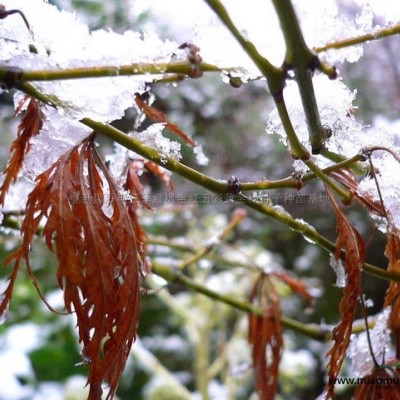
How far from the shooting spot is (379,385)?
483 millimetres

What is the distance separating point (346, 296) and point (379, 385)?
0.39 ft

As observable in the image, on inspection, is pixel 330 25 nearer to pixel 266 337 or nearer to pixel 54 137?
pixel 54 137

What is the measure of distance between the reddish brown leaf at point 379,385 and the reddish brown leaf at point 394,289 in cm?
4

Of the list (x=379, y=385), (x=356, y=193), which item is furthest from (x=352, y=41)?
(x=379, y=385)

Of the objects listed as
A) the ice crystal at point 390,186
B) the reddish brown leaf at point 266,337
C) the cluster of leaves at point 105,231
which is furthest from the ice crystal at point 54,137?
the reddish brown leaf at point 266,337

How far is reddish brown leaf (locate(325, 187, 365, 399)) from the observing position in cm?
42

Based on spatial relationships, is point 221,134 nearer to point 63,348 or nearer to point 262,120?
point 262,120

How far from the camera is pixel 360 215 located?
2236 mm

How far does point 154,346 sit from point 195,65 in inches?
74.4

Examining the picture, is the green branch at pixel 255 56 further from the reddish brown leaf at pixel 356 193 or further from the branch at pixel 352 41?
the reddish brown leaf at pixel 356 193

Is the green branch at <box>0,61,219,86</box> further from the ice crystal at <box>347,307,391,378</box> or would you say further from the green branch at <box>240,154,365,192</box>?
the ice crystal at <box>347,307,391,378</box>

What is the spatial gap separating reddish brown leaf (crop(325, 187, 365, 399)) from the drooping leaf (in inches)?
6.1

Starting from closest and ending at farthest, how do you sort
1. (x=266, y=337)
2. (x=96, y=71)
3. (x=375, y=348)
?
1. (x=96, y=71)
2. (x=375, y=348)
3. (x=266, y=337)

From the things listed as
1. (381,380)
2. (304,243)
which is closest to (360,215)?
(304,243)
